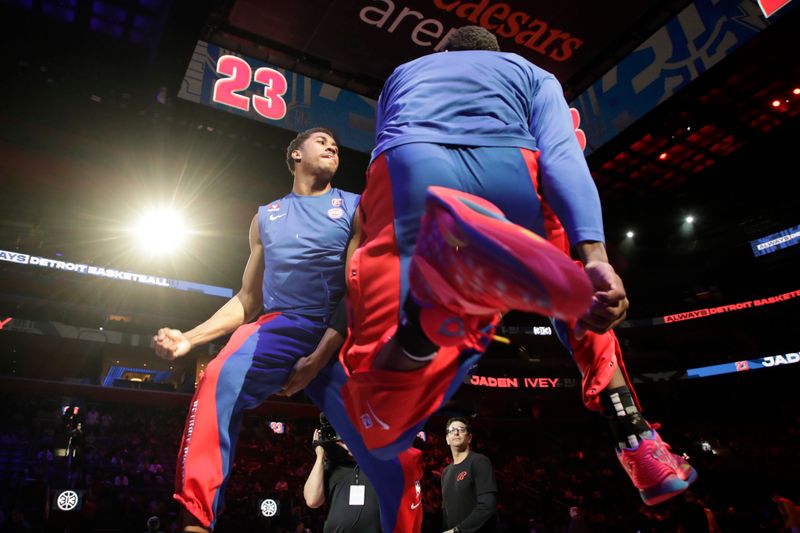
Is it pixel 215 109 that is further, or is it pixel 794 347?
pixel 794 347

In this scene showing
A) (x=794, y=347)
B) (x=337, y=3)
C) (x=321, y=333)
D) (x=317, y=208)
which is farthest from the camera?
(x=794, y=347)

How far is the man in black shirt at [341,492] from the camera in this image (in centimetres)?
380

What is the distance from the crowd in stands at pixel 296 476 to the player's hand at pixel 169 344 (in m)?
5.89

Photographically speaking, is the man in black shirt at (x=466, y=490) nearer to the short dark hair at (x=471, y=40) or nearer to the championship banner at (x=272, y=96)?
the short dark hair at (x=471, y=40)

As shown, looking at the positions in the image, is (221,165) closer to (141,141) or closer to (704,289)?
(141,141)

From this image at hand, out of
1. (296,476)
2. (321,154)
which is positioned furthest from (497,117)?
(296,476)

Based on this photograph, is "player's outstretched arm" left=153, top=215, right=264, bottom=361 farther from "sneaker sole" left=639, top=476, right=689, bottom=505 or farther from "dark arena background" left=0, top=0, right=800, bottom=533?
"dark arena background" left=0, top=0, right=800, bottom=533

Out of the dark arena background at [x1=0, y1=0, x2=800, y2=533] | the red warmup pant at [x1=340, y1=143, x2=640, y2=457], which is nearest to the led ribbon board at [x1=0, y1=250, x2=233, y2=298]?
the dark arena background at [x1=0, y1=0, x2=800, y2=533]

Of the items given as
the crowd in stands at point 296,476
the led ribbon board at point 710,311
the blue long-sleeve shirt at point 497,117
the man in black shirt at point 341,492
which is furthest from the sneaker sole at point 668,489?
the led ribbon board at point 710,311

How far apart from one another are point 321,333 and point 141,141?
8380 millimetres

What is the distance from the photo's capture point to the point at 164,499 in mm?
10406

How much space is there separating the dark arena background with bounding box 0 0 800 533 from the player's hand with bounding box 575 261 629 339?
20.9ft

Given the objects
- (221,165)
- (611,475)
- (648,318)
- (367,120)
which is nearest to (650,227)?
(648,318)

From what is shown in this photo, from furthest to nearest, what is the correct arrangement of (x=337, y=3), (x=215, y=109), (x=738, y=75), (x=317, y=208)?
(x=738, y=75)
(x=215, y=109)
(x=337, y=3)
(x=317, y=208)
